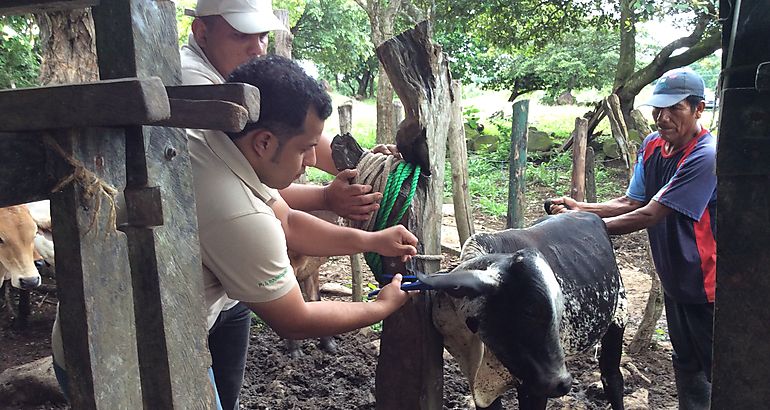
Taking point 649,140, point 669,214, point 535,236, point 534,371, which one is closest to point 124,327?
point 534,371

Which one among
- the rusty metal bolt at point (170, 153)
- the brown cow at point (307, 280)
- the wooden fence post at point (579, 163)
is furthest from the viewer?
the wooden fence post at point (579, 163)

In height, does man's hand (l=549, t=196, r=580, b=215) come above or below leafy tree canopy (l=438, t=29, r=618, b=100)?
below

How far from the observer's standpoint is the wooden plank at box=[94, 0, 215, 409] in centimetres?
126

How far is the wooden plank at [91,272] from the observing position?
1149mm

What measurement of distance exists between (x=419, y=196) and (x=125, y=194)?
4.15ft

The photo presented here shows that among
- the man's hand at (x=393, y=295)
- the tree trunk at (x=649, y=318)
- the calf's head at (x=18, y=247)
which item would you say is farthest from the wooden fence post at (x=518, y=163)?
the calf's head at (x=18, y=247)

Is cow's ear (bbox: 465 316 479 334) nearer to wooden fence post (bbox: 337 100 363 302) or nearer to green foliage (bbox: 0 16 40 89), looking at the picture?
wooden fence post (bbox: 337 100 363 302)

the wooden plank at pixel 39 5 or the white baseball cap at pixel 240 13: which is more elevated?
the white baseball cap at pixel 240 13

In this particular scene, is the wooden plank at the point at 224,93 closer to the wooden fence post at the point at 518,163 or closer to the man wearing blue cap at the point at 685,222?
the man wearing blue cap at the point at 685,222

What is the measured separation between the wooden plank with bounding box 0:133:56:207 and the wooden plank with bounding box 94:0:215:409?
6.9 inches

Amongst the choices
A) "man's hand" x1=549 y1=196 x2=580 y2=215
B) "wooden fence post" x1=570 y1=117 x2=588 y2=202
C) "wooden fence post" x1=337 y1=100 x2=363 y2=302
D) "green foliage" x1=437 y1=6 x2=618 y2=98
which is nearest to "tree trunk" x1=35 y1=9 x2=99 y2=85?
"wooden fence post" x1=337 y1=100 x2=363 y2=302

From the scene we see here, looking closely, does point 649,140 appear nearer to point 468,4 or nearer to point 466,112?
point 468,4

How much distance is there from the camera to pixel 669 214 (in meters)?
3.41

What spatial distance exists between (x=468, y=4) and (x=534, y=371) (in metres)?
10.2
